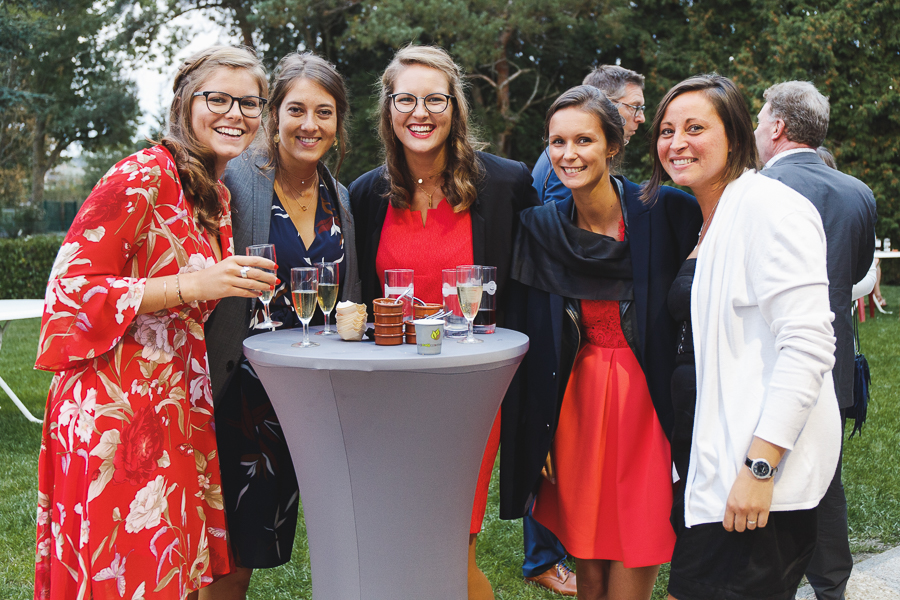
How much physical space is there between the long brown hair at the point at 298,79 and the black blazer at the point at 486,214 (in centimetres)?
30

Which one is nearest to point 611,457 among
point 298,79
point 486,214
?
point 486,214

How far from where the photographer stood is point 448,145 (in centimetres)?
291

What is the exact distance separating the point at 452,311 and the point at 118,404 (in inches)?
40.7

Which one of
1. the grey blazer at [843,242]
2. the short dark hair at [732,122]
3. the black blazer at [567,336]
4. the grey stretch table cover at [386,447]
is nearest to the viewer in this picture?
the grey stretch table cover at [386,447]

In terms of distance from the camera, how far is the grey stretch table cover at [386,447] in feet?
6.46

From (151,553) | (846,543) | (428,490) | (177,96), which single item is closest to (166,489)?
(151,553)

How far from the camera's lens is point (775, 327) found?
1.76m

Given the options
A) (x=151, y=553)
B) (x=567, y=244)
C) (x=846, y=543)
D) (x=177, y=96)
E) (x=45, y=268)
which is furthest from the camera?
(x=45, y=268)

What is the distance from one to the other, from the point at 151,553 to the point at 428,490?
823 mm

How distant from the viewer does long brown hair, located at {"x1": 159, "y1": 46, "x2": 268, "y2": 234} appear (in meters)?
2.25

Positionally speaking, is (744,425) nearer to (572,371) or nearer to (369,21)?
(572,371)

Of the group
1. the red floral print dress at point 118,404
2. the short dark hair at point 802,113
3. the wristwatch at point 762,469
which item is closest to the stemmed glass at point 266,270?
the red floral print dress at point 118,404

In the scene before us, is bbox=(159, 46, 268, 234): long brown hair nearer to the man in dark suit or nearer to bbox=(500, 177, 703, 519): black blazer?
bbox=(500, 177, 703, 519): black blazer

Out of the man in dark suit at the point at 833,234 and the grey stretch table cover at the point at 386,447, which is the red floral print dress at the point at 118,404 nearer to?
the grey stretch table cover at the point at 386,447
